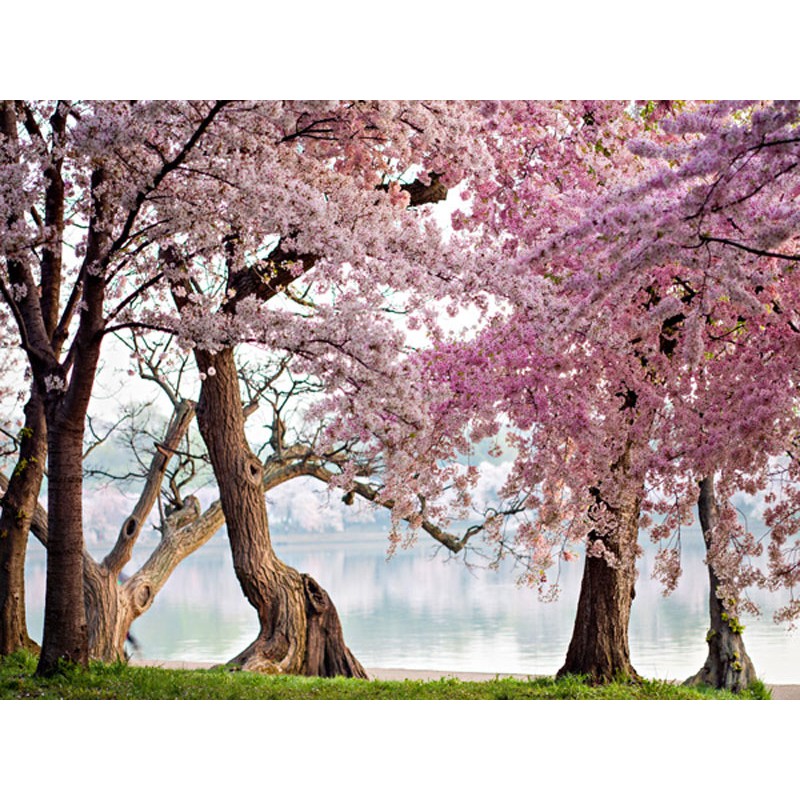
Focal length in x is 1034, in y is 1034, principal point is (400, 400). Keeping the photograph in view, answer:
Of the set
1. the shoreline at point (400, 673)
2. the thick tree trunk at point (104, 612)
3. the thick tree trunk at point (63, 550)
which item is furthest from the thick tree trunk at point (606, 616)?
the thick tree trunk at point (104, 612)

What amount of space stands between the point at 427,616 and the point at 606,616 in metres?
2.82

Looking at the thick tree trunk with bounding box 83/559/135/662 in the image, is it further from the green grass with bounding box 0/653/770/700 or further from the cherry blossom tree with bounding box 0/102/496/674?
the cherry blossom tree with bounding box 0/102/496/674

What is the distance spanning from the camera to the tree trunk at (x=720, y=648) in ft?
20.1

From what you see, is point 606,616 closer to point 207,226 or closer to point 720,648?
point 720,648

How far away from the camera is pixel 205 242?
4.54m

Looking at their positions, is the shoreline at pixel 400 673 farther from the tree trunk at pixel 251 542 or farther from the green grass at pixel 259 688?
the green grass at pixel 259 688

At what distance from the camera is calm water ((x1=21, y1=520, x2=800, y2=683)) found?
6.61m

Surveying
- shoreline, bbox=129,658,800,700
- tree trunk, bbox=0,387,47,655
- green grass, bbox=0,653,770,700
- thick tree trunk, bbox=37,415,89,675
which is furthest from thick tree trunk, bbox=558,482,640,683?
tree trunk, bbox=0,387,47,655

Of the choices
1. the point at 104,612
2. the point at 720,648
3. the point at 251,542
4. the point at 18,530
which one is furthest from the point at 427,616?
the point at 18,530

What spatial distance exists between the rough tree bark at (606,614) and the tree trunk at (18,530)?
3.11 metres

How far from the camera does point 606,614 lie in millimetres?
5723

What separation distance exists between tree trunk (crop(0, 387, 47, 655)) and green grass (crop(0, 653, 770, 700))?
1.00ft
